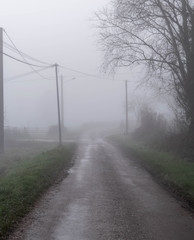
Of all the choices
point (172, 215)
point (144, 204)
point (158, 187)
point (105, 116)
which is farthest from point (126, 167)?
point (105, 116)

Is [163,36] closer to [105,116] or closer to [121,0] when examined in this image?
[121,0]

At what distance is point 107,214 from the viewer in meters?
8.20

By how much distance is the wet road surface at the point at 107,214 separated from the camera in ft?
22.2

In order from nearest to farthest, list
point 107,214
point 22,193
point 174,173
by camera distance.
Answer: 1. point 107,214
2. point 22,193
3. point 174,173

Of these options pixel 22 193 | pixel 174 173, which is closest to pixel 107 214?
pixel 22 193

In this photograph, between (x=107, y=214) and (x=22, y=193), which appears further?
(x=22, y=193)

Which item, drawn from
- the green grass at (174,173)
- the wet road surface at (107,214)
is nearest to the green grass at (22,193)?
the wet road surface at (107,214)

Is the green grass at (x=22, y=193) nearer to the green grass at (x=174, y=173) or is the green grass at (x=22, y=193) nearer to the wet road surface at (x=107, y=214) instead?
the wet road surface at (x=107, y=214)

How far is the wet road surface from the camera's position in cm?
676

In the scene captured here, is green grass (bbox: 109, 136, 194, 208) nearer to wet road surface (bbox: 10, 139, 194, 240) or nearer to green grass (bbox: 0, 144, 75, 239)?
wet road surface (bbox: 10, 139, 194, 240)

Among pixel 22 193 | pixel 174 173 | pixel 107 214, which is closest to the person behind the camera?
pixel 107 214

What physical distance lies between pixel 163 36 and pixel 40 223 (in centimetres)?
1664

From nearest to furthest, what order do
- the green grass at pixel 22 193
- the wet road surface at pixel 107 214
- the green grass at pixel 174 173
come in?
the wet road surface at pixel 107 214 → the green grass at pixel 22 193 → the green grass at pixel 174 173

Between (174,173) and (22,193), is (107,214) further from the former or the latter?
(174,173)
